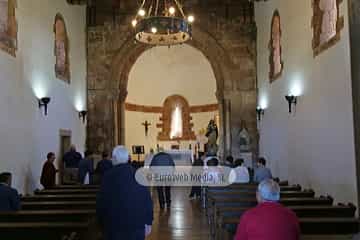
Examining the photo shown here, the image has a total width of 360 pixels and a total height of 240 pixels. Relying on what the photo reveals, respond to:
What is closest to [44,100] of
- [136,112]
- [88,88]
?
[88,88]

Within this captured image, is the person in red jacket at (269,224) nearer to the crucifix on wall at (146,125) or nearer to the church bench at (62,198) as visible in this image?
the church bench at (62,198)

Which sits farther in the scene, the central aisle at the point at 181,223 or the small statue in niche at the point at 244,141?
the small statue in niche at the point at 244,141

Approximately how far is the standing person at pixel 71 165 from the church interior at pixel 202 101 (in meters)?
0.12

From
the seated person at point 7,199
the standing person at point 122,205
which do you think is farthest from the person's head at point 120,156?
the seated person at point 7,199

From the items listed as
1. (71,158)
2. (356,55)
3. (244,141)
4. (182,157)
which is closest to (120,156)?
(356,55)

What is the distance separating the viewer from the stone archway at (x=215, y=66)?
49.1 ft

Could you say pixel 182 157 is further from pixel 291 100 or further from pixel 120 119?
pixel 291 100

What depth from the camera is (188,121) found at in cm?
2158

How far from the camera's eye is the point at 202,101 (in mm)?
21484

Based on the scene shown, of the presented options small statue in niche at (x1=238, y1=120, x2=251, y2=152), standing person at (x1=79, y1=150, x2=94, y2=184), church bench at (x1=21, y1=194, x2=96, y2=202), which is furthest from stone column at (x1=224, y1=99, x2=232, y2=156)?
church bench at (x1=21, y1=194, x2=96, y2=202)

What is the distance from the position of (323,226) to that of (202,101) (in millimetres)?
16798

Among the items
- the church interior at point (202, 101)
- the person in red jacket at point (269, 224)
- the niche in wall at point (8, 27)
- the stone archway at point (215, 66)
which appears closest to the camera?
the person in red jacket at point (269, 224)

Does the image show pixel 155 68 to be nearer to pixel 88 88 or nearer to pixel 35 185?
pixel 88 88

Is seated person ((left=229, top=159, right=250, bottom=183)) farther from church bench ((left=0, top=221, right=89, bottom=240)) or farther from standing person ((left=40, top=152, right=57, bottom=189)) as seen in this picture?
church bench ((left=0, top=221, right=89, bottom=240))
